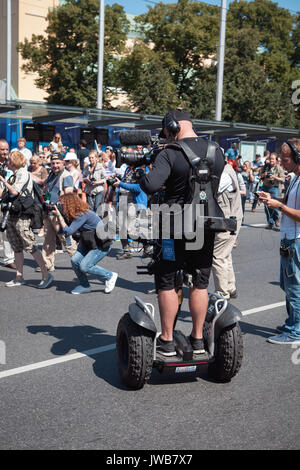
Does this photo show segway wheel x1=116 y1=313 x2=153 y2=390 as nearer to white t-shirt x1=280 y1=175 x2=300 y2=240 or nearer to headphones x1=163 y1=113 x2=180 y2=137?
headphones x1=163 y1=113 x2=180 y2=137

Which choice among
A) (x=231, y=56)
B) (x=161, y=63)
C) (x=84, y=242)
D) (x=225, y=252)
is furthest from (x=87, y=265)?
(x=231, y=56)

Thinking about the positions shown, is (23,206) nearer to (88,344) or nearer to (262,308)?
(88,344)

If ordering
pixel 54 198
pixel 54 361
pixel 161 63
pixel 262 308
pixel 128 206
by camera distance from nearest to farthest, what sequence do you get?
1. pixel 54 361
2. pixel 262 308
3. pixel 54 198
4. pixel 128 206
5. pixel 161 63

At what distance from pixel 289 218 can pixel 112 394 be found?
2368mm

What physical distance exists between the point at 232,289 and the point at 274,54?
153 ft

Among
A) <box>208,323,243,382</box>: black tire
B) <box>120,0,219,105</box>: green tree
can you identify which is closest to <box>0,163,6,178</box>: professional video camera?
<box>208,323,243,382</box>: black tire

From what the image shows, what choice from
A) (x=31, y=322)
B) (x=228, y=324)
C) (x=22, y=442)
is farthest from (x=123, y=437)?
(x=31, y=322)

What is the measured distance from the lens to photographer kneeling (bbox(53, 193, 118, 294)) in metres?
7.92

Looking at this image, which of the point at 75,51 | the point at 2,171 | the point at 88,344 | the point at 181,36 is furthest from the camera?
the point at 181,36

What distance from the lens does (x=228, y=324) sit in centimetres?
451

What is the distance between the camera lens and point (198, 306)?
181 inches

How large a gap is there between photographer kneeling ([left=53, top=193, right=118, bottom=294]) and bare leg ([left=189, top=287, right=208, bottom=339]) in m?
3.46

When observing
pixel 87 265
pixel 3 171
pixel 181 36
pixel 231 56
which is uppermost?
pixel 181 36

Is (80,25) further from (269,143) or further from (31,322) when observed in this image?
(31,322)
